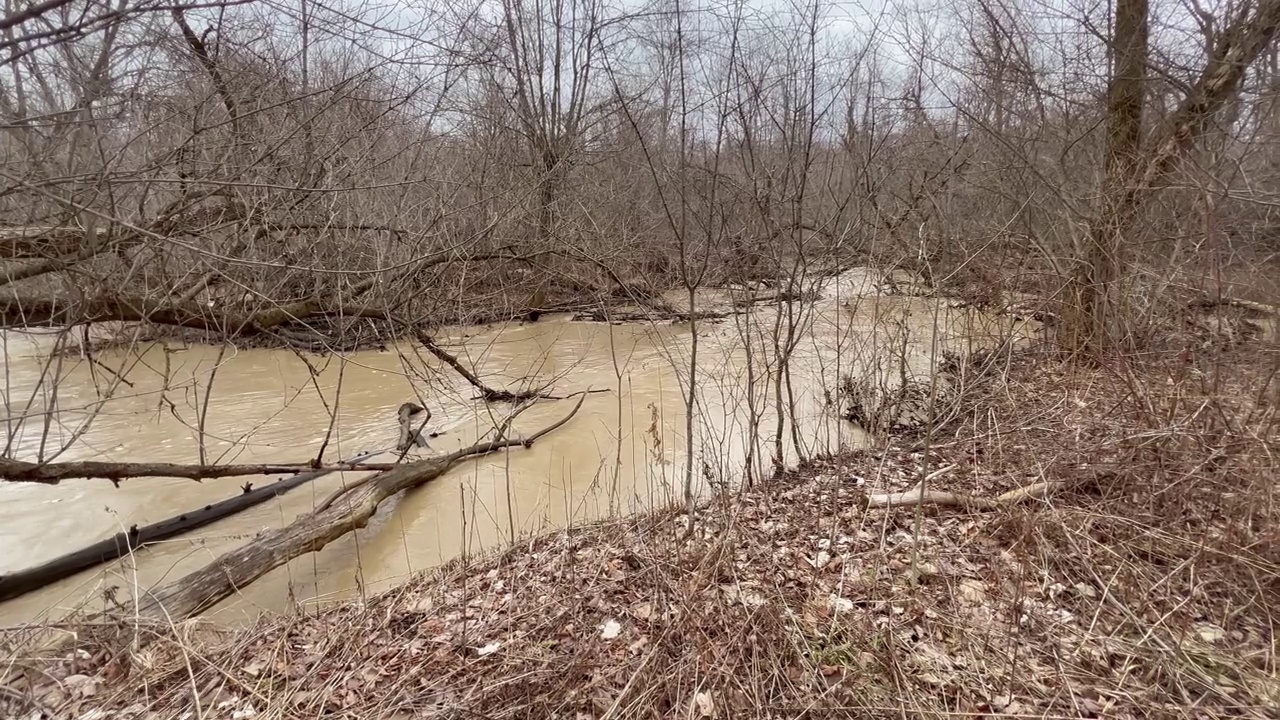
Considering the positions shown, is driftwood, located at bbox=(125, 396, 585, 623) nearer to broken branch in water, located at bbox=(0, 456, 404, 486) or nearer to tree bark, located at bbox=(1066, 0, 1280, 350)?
broken branch in water, located at bbox=(0, 456, 404, 486)

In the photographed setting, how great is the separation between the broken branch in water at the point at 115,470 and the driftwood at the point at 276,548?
23 centimetres

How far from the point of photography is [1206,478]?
121 inches

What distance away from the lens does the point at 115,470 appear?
13.8 ft

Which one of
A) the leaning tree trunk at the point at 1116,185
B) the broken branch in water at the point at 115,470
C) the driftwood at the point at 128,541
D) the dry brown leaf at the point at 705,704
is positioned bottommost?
the driftwood at the point at 128,541

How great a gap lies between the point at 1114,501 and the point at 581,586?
2813 millimetres

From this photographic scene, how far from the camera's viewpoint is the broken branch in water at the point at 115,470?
3744mm

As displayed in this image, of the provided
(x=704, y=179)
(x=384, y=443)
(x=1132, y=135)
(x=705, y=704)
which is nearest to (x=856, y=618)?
(x=705, y=704)

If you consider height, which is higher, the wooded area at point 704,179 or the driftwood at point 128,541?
the wooded area at point 704,179

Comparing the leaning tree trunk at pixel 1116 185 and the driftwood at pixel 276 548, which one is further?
the leaning tree trunk at pixel 1116 185

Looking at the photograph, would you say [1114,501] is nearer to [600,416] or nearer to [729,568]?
[729,568]

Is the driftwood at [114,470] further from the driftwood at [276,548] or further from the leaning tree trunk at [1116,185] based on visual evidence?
the leaning tree trunk at [1116,185]

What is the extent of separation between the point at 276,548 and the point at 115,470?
1.39 m

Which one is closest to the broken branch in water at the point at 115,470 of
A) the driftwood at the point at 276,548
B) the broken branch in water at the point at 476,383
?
the driftwood at the point at 276,548

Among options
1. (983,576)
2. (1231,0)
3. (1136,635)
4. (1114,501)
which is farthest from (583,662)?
(1231,0)
